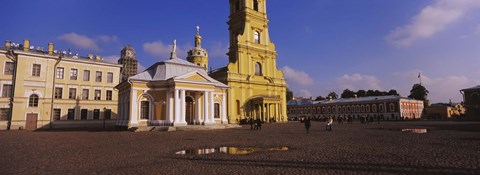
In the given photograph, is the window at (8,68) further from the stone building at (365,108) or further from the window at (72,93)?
the stone building at (365,108)

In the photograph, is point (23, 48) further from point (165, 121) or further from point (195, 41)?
point (195, 41)

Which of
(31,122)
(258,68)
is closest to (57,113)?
(31,122)

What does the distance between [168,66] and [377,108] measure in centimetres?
5733

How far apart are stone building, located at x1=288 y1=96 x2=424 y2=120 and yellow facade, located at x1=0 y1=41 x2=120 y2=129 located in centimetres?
5122

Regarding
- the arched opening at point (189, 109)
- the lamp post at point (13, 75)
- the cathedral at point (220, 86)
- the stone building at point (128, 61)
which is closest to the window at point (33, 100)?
the lamp post at point (13, 75)

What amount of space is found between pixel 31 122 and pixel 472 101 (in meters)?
70.7

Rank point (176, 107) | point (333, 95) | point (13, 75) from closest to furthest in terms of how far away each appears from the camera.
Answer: point (176, 107), point (13, 75), point (333, 95)

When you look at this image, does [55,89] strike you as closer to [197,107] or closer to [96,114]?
[96,114]

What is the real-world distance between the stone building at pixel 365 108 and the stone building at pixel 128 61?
166 feet

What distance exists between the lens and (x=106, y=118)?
1508 inches

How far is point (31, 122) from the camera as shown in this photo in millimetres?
32344

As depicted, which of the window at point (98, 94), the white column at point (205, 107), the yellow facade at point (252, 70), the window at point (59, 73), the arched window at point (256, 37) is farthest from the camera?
the arched window at point (256, 37)

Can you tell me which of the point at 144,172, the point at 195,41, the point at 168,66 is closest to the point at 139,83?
the point at 168,66

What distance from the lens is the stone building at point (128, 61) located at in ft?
278
